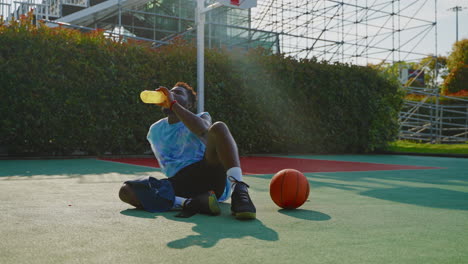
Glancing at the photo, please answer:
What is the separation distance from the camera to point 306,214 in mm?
3412

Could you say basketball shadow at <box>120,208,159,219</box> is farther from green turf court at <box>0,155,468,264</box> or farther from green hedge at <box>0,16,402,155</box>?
green hedge at <box>0,16,402,155</box>

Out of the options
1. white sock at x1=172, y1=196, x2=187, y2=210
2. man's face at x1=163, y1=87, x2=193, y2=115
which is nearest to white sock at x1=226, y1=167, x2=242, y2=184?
white sock at x1=172, y1=196, x2=187, y2=210

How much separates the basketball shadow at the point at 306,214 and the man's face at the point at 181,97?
1096mm

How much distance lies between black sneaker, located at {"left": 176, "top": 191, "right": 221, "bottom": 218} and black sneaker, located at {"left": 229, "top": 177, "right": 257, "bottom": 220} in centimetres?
14

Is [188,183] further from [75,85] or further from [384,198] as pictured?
[75,85]

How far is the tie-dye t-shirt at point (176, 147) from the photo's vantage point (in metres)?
3.60

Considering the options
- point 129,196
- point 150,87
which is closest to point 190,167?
point 129,196

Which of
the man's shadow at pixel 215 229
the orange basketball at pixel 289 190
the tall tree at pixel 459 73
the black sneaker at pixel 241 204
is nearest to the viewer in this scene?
the man's shadow at pixel 215 229

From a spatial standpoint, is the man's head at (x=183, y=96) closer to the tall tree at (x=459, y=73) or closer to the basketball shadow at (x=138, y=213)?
the basketball shadow at (x=138, y=213)

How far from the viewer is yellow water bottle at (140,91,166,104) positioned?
3314 millimetres

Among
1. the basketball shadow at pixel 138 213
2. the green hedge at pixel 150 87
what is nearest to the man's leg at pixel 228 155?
the basketball shadow at pixel 138 213

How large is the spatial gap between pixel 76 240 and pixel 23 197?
6.60 ft

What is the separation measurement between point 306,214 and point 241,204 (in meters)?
0.59

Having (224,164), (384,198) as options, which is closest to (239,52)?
(384,198)
